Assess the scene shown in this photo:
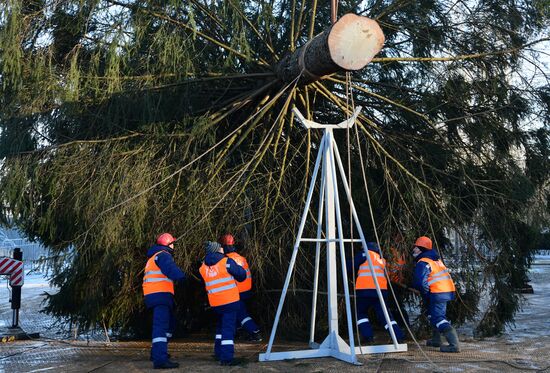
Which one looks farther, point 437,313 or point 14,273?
point 14,273

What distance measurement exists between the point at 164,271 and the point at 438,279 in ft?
10.3

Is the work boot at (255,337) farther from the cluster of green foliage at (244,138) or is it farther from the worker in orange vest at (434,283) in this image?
the worker in orange vest at (434,283)

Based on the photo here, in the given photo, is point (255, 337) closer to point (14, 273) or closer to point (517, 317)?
point (14, 273)

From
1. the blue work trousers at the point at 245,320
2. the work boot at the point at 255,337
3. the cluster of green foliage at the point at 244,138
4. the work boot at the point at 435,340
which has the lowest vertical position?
the work boot at the point at 255,337

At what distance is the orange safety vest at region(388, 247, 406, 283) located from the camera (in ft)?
24.4

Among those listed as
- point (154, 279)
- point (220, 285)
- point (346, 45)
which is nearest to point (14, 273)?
point (154, 279)

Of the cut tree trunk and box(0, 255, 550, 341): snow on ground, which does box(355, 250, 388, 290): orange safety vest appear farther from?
the cut tree trunk

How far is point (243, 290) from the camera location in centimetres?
716

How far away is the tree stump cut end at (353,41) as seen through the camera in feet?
18.5

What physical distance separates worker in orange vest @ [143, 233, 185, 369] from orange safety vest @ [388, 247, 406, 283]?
2.80 meters

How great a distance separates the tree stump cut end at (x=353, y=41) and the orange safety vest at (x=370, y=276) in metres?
2.52

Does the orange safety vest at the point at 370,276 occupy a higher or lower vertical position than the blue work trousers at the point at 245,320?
higher

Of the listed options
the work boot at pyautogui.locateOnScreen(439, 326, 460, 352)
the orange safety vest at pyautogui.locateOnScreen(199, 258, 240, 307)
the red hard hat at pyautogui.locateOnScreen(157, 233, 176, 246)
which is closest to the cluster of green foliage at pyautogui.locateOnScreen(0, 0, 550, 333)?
the red hard hat at pyautogui.locateOnScreen(157, 233, 176, 246)

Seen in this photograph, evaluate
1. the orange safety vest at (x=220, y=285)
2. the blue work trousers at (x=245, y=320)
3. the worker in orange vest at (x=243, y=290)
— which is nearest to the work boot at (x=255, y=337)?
the worker in orange vest at (x=243, y=290)
